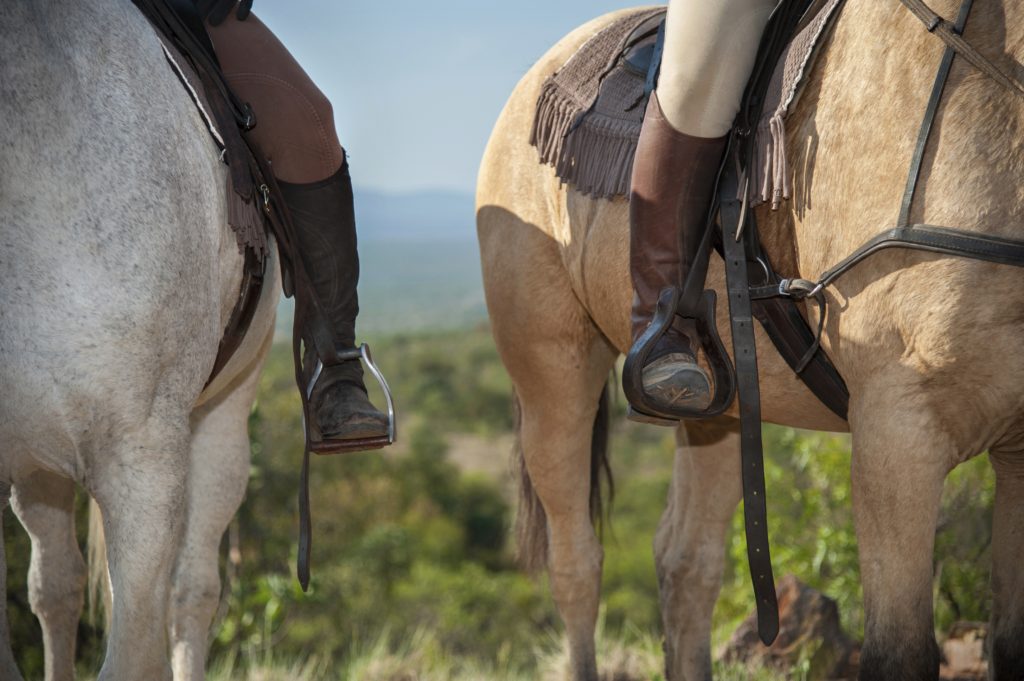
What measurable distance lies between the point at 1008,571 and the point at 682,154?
4.97 feet

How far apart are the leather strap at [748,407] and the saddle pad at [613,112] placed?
15 centimetres

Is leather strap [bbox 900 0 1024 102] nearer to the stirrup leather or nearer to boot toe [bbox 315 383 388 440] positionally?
the stirrup leather

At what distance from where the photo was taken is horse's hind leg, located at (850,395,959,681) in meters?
2.69

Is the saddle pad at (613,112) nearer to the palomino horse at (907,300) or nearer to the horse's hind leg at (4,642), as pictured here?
the palomino horse at (907,300)

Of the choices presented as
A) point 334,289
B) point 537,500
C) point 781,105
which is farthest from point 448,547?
point 781,105

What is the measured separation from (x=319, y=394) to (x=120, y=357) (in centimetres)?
121

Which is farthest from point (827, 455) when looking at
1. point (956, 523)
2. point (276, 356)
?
point (276, 356)

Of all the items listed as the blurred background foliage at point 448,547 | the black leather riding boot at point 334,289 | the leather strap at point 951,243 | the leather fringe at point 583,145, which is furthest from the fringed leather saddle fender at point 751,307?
the blurred background foliage at point 448,547

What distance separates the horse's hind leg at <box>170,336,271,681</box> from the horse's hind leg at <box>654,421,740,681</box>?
184 centimetres

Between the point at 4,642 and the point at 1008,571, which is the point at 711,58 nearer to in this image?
the point at 1008,571

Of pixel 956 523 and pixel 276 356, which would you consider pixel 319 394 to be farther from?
pixel 276 356

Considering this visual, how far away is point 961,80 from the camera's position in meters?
2.63

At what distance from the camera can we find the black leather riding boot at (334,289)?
11.4 feet

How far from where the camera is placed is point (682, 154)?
3.21m
